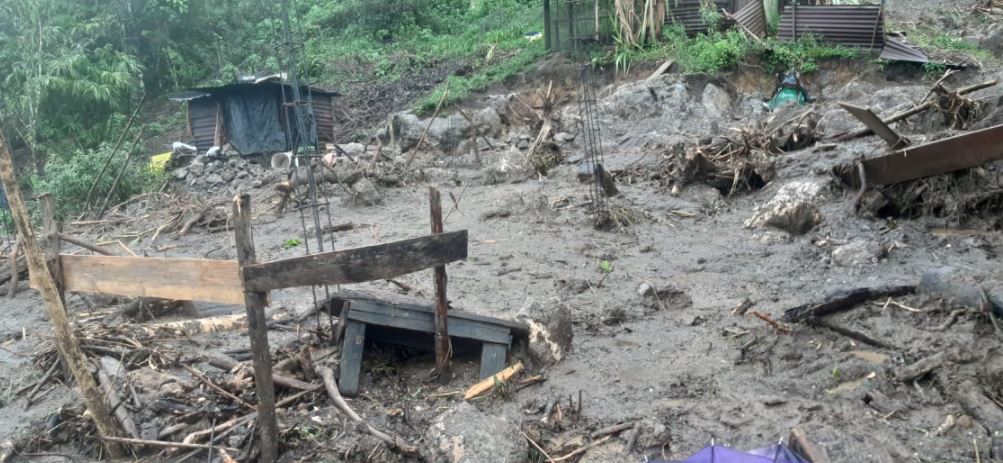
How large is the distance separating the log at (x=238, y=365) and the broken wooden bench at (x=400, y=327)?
254 millimetres

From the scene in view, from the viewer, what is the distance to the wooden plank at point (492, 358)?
5.60m

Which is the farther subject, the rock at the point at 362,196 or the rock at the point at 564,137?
the rock at the point at 564,137

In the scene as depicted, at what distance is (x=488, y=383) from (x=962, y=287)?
3515 mm

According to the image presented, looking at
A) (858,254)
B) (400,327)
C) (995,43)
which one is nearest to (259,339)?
(400,327)

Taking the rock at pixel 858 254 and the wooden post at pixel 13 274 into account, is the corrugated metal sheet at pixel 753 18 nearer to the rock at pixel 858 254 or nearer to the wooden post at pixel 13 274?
the rock at pixel 858 254

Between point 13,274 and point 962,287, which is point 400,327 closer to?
point 962,287

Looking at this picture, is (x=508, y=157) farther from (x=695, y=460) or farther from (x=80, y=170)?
(x=695, y=460)

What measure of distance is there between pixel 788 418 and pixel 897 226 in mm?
4662

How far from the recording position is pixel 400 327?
18.2 ft

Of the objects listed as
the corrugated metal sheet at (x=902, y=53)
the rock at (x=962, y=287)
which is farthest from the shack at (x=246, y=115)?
the rock at (x=962, y=287)

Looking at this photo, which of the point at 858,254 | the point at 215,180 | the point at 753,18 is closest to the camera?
the point at 858,254

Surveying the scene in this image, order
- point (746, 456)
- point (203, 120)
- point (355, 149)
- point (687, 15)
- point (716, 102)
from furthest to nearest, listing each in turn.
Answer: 1. point (203, 120)
2. point (687, 15)
3. point (355, 149)
4. point (716, 102)
5. point (746, 456)

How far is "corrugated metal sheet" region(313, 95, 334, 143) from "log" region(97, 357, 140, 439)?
14.9 metres

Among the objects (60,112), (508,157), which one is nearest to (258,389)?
(508,157)
